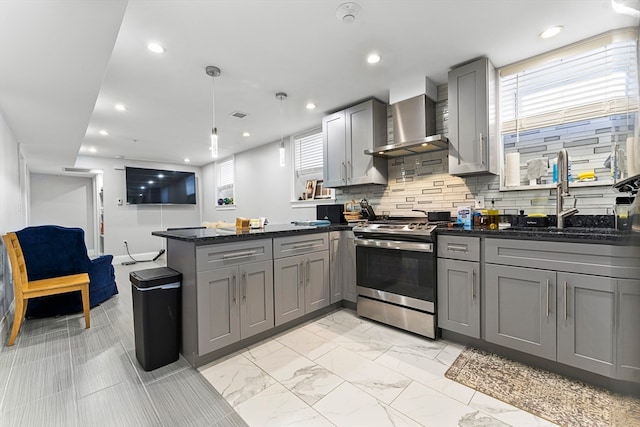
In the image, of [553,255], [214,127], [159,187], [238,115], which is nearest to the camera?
[553,255]

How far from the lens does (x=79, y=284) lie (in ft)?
8.73

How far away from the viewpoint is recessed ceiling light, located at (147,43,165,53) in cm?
224

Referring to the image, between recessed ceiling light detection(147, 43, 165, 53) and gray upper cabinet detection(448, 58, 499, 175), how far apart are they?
2.66 m

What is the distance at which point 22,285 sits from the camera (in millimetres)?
2457

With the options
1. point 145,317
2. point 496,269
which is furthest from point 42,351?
point 496,269

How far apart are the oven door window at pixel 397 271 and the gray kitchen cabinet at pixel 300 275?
0.38 m

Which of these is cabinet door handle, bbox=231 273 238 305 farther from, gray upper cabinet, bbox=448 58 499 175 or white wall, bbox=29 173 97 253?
white wall, bbox=29 173 97 253

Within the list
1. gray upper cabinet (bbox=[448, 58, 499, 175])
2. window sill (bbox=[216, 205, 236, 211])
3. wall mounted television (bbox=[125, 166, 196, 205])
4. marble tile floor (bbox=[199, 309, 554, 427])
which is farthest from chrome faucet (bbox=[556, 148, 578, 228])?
wall mounted television (bbox=[125, 166, 196, 205])

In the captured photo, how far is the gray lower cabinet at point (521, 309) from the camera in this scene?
184cm

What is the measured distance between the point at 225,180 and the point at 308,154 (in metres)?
3.18

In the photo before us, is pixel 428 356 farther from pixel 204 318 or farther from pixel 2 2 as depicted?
pixel 2 2

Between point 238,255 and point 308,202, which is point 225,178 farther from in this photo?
point 238,255

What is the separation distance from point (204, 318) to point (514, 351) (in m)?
2.28

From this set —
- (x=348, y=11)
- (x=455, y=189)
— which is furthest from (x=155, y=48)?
(x=455, y=189)
